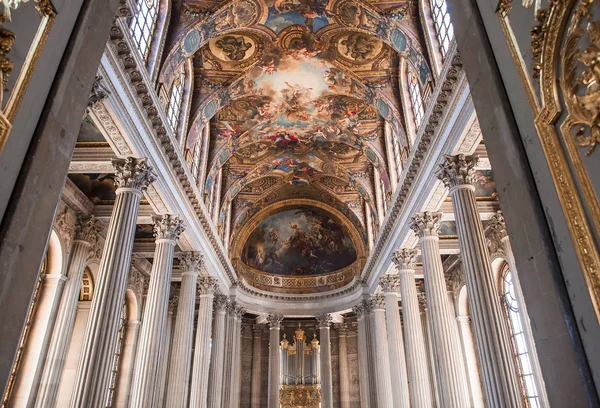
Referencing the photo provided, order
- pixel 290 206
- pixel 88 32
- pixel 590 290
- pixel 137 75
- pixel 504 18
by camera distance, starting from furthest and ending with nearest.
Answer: pixel 290 206 < pixel 137 75 < pixel 88 32 < pixel 504 18 < pixel 590 290

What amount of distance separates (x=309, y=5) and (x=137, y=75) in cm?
637

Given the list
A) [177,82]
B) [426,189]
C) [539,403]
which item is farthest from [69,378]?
[539,403]

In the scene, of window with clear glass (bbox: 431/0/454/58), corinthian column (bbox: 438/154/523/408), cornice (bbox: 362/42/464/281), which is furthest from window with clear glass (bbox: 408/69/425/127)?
corinthian column (bbox: 438/154/523/408)

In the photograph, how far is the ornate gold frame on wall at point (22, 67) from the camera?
3304 mm

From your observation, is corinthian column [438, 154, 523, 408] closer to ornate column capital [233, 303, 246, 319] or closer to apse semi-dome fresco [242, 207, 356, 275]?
ornate column capital [233, 303, 246, 319]

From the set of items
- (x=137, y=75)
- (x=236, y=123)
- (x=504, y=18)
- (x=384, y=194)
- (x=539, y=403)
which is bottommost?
(x=539, y=403)

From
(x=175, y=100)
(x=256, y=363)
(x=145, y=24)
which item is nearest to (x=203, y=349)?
(x=256, y=363)

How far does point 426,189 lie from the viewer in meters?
12.8

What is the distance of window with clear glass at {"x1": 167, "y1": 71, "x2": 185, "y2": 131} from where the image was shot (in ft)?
44.9

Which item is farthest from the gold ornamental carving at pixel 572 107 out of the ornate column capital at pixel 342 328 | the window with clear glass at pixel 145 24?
the ornate column capital at pixel 342 328

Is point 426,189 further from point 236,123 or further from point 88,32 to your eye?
point 88,32

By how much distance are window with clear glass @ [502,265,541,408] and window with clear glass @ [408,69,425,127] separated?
262 inches

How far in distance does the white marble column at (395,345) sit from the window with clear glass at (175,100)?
11.0m

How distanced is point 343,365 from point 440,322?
1543cm
